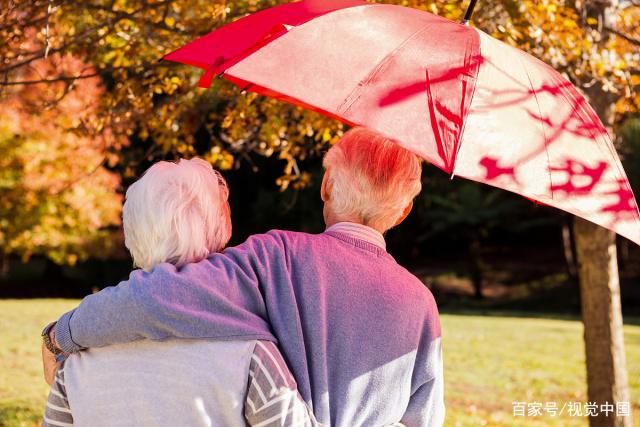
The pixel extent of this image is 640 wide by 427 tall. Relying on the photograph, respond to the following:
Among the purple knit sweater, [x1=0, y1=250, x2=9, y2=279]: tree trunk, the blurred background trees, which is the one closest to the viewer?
the purple knit sweater

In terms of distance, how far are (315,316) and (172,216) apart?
18.2 inches

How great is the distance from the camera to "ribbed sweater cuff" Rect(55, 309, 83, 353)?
2.06m

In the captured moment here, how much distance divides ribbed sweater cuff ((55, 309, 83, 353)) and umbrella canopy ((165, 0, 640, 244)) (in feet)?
2.75

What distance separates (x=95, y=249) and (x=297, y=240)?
73.2ft

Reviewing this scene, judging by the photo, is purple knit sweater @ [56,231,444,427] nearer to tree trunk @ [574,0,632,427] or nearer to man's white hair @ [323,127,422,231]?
man's white hair @ [323,127,422,231]

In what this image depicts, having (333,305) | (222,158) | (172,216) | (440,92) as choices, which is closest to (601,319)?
(222,158)

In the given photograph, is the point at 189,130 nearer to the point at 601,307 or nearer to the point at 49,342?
the point at 601,307

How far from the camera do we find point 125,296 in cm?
197

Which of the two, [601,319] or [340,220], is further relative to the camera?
[601,319]

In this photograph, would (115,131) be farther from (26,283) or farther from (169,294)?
(26,283)

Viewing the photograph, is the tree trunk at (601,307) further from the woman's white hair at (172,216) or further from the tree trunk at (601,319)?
the woman's white hair at (172,216)

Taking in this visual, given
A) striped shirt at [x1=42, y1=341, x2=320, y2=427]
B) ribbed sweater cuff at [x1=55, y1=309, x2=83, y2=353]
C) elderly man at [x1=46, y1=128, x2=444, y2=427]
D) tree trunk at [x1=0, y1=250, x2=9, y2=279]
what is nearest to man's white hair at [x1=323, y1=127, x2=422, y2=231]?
elderly man at [x1=46, y1=128, x2=444, y2=427]

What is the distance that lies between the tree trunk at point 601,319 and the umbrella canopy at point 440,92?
3.14m

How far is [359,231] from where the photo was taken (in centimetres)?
232
